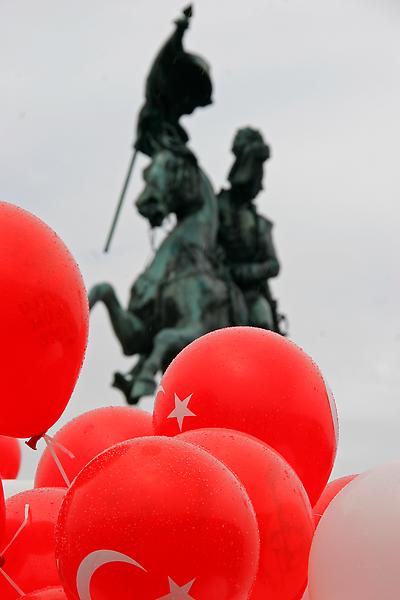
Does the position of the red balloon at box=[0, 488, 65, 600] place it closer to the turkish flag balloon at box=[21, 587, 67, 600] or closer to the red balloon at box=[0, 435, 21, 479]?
the turkish flag balloon at box=[21, 587, 67, 600]

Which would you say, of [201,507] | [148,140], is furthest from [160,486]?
[148,140]

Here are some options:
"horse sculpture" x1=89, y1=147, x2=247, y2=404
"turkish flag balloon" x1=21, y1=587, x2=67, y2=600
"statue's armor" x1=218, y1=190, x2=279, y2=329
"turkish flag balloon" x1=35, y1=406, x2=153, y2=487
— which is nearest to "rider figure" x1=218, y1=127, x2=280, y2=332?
"statue's armor" x1=218, y1=190, x2=279, y2=329

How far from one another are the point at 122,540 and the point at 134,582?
0.06 metres

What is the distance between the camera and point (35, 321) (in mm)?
1621

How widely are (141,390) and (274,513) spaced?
25.8 feet

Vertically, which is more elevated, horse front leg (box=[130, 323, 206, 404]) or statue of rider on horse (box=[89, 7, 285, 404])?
statue of rider on horse (box=[89, 7, 285, 404])

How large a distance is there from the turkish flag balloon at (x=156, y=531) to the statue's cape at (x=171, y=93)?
30.0 feet

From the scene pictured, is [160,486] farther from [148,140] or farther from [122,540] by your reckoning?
[148,140]

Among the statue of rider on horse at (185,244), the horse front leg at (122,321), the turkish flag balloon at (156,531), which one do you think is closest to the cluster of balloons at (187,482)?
the turkish flag balloon at (156,531)

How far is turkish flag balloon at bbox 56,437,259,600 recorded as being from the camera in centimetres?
138

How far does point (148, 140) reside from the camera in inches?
422

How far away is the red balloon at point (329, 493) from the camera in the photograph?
2.05 m

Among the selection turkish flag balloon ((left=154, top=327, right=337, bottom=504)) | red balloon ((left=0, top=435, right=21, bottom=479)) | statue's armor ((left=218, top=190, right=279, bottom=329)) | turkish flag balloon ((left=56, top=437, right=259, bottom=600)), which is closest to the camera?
turkish flag balloon ((left=56, top=437, right=259, bottom=600))

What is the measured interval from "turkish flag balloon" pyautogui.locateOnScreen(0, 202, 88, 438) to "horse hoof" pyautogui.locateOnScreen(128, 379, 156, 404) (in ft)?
25.3
